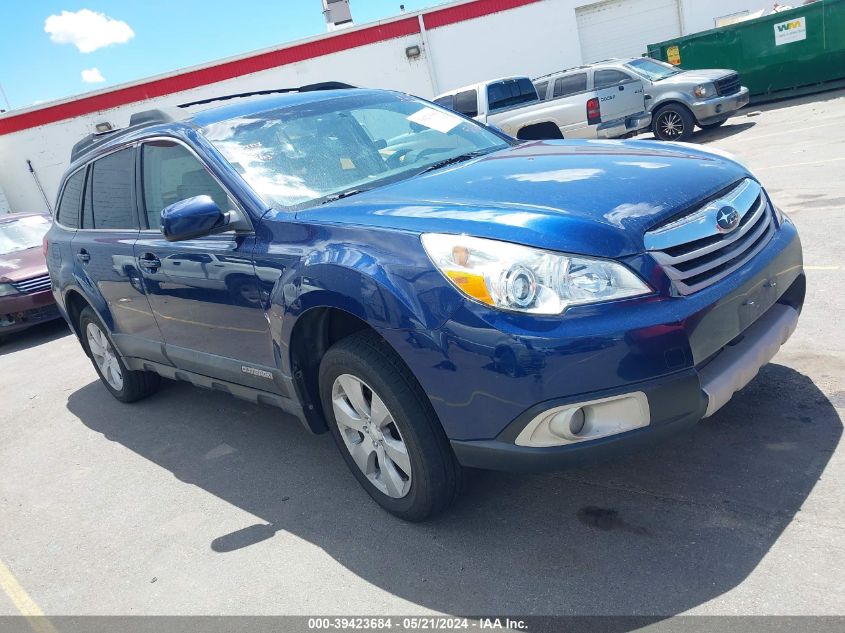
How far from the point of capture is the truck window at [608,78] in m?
13.6

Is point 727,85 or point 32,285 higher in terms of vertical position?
point 32,285

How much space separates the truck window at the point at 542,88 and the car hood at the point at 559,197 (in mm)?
11337

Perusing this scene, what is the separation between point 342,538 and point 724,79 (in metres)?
12.8

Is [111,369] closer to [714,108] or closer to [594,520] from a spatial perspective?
[594,520]

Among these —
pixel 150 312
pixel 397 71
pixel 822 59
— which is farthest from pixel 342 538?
pixel 397 71

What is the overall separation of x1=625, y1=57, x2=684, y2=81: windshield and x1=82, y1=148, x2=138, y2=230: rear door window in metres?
11.2

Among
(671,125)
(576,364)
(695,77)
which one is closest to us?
(576,364)

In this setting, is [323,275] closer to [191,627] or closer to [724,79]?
[191,627]

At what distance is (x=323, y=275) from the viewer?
9.66 feet

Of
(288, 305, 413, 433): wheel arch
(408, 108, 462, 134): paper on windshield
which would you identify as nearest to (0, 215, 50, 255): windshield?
(408, 108, 462, 134): paper on windshield

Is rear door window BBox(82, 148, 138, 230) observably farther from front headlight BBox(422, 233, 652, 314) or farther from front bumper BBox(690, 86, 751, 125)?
front bumper BBox(690, 86, 751, 125)

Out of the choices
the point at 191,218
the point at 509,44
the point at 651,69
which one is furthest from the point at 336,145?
the point at 509,44

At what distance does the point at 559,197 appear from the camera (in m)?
2.75

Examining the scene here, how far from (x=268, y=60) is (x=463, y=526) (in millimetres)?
22162
